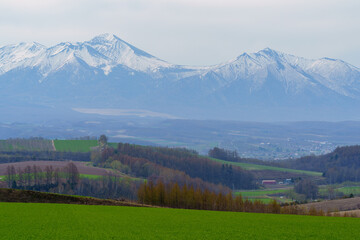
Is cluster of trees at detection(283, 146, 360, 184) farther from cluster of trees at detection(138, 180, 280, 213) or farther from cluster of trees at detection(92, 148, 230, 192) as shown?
cluster of trees at detection(138, 180, 280, 213)

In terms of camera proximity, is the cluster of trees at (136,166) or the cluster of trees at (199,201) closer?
the cluster of trees at (199,201)

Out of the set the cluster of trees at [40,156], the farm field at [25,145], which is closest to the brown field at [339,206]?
the cluster of trees at [40,156]

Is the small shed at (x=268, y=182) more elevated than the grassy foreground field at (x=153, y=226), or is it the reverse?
the grassy foreground field at (x=153, y=226)

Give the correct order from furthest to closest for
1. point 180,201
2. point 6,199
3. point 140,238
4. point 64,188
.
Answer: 1. point 64,188
2. point 180,201
3. point 6,199
4. point 140,238

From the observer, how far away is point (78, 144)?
190250 mm

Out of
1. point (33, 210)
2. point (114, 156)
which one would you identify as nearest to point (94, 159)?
point (114, 156)

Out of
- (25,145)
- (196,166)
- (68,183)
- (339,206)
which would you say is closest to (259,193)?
(196,166)

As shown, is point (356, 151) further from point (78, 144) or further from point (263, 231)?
point (263, 231)

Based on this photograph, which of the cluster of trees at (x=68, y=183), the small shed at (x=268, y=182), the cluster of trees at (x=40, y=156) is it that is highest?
the cluster of trees at (x=40, y=156)

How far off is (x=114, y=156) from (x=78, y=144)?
32831 mm

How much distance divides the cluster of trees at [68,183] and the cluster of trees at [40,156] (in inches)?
1367

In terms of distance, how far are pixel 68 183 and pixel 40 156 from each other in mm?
57117

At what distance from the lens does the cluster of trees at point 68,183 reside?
10691 cm

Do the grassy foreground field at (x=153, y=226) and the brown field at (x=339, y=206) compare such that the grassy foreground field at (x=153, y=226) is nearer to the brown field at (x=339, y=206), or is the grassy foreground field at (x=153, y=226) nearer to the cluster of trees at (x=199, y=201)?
the cluster of trees at (x=199, y=201)
